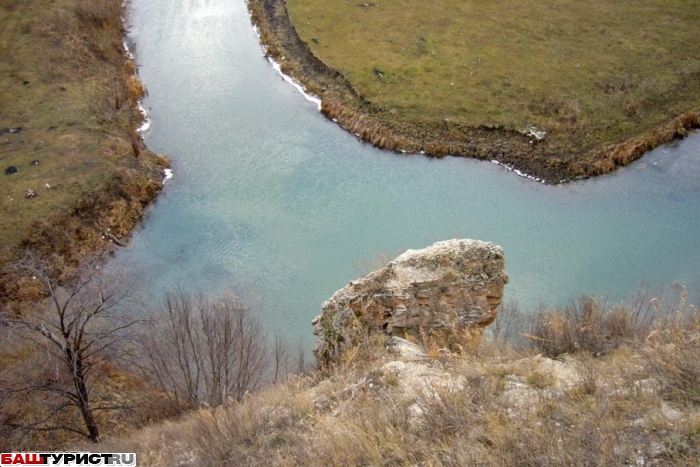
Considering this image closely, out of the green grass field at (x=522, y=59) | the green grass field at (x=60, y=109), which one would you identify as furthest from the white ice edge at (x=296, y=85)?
the green grass field at (x=60, y=109)

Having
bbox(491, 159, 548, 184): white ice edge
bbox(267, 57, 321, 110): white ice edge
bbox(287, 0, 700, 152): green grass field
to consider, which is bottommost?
bbox(491, 159, 548, 184): white ice edge

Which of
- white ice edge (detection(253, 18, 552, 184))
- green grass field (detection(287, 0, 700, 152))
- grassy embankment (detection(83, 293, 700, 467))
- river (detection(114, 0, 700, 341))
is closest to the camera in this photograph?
grassy embankment (detection(83, 293, 700, 467))

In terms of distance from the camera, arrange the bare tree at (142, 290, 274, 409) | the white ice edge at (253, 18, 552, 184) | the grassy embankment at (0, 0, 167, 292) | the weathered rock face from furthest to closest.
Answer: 1. the white ice edge at (253, 18, 552, 184)
2. the grassy embankment at (0, 0, 167, 292)
3. the bare tree at (142, 290, 274, 409)
4. the weathered rock face

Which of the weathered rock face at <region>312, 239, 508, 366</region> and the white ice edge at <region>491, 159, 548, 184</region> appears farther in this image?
the white ice edge at <region>491, 159, 548, 184</region>

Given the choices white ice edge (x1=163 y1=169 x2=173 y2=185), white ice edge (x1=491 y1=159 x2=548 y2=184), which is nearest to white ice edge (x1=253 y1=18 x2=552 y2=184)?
white ice edge (x1=491 y1=159 x2=548 y2=184)

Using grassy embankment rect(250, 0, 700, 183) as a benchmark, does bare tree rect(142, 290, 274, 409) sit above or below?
below

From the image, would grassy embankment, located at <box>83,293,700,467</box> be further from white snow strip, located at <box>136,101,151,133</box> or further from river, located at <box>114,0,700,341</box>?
white snow strip, located at <box>136,101,151,133</box>

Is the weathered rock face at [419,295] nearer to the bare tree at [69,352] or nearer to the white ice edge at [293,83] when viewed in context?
the bare tree at [69,352]
